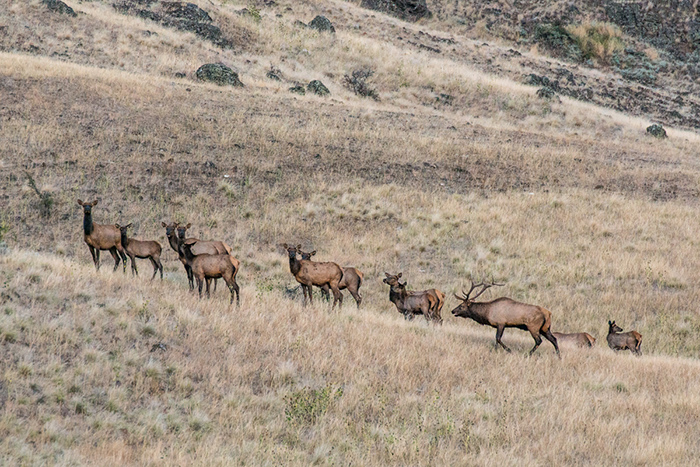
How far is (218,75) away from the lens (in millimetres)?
36969

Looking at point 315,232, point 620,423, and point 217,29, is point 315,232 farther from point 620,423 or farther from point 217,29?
point 217,29

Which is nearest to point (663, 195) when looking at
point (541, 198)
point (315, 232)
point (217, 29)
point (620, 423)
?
point (541, 198)

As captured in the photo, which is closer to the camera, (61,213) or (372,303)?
(372,303)

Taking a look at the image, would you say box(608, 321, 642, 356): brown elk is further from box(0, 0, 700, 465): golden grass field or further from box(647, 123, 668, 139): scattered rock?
box(647, 123, 668, 139): scattered rock

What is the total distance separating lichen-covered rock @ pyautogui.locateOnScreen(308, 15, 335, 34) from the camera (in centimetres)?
5191

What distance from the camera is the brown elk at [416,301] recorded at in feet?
47.3

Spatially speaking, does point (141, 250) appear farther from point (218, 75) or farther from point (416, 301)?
point (218, 75)

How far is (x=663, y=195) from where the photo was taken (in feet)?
85.7

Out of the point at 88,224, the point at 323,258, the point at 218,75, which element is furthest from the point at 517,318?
the point at 218,75

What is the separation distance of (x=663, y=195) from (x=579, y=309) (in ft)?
38.7

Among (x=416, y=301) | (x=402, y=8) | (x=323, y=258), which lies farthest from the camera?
(x=402, y=8)

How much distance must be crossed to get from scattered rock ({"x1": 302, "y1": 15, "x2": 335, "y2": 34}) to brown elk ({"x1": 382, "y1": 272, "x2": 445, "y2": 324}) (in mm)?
40730

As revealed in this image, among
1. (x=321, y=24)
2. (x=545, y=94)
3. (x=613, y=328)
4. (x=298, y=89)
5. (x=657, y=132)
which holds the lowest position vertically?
(x=613, y=328)

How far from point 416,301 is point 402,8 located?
60.8 metres
